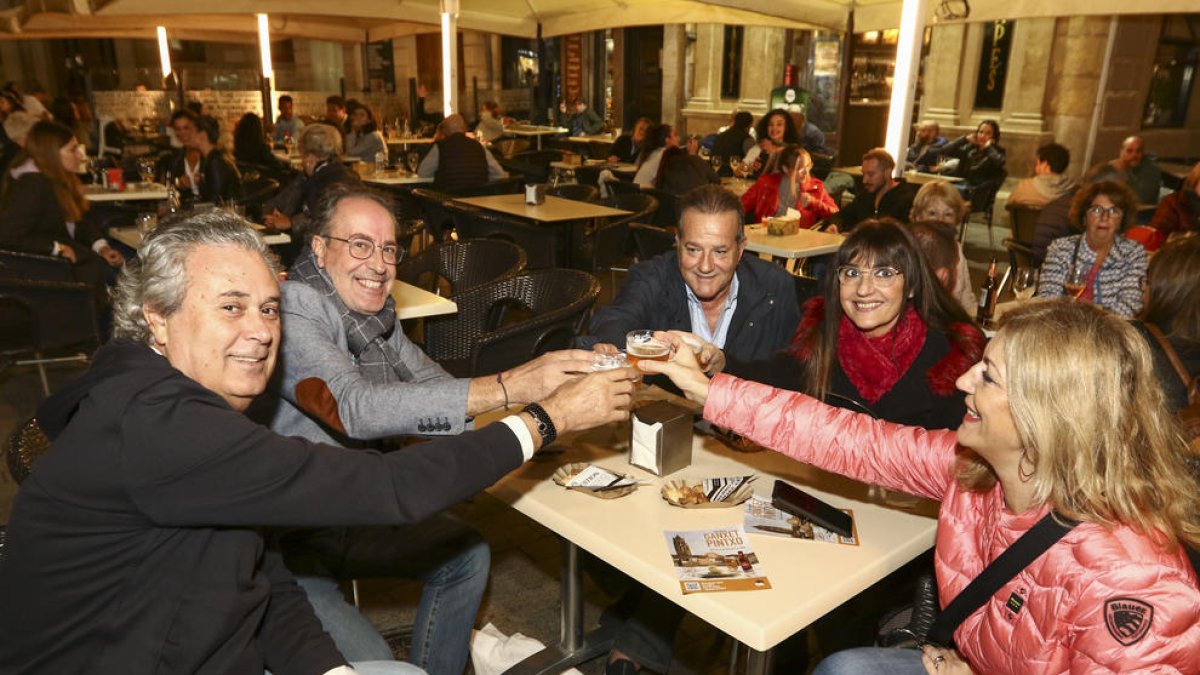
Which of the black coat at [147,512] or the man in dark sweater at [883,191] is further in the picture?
the man in dark sweater at [883,191]

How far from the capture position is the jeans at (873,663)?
1.81m

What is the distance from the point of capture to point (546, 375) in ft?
7.14

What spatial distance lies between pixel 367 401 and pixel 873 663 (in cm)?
139

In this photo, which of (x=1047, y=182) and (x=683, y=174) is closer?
(x=683, y=174)

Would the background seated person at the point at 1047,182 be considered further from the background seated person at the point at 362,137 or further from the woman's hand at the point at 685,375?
the background seated person at the point at 362,137

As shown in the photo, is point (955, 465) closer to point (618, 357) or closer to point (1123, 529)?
point (1123, 529)

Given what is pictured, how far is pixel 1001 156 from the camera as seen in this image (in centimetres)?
1003

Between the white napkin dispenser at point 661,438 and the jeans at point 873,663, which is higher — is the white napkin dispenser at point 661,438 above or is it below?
above

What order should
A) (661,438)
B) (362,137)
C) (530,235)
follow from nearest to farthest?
1. (661,438)
2. (530,235)
3. (362,137)

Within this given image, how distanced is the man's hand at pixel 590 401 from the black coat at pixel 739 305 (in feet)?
3.38

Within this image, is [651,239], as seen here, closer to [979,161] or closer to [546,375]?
[546,375]

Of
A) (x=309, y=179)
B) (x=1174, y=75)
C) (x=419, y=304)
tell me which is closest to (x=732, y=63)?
(x=1174, y=75)

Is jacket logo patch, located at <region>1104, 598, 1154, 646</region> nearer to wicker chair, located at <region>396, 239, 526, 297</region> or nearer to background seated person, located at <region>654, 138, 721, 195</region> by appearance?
wicker chair, located at <region>396, 239, 526, 297</region>

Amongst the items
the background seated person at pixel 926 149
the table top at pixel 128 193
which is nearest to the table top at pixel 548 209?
the table top at pixel 128 193
